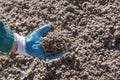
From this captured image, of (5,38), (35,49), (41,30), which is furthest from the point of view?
(41,30)

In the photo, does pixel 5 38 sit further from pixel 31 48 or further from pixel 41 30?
pixel 41 30

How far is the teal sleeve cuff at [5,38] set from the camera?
186 cm

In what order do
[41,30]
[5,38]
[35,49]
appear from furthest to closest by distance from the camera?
[41,30] < [35,49] < [5,38]

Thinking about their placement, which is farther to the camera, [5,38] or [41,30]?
[41,30]

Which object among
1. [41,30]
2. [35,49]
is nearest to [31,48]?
[35,49]

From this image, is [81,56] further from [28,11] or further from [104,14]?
[28,11]

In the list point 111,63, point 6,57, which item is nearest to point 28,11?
point 6,57

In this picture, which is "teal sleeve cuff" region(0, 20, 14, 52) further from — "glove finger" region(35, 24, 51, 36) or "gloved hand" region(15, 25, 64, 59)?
"glove finger" region(35, 24, 51, 36)

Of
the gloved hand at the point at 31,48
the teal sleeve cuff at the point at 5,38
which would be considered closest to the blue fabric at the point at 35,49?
the gloved hand at the point at 31,48

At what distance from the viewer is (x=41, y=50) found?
2.02 metres

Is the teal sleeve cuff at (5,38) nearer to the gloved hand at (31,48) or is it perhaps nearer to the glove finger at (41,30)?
the gloved hand at (31,48)

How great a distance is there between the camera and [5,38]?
188 centimetres

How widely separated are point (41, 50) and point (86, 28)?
1.44 feet

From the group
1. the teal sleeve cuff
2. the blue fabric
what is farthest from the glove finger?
the teal sleeve cuff
